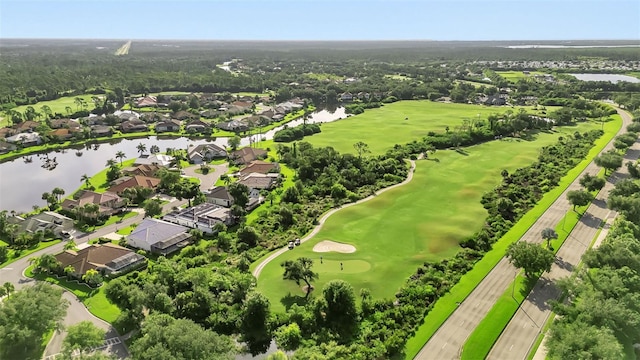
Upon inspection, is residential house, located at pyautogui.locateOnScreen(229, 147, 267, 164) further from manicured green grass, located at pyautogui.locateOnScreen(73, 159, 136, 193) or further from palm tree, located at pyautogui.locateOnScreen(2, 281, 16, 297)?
palm tree, located at pyautogui.locateOnScreen(2, 281, 16, 297)

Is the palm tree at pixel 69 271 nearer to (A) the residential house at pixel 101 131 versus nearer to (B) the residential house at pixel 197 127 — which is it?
(B) the residential house at pixel 197 127

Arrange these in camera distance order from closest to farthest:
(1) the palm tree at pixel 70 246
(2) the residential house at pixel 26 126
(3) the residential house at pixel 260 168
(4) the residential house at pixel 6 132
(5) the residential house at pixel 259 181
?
(1) the palm tree at pixel 70 246 → (5) the residential house at pixel 259 181 → (3) the residential house at pixel 260 168 → (4) the residential house at pixel 6 132 → (2) the residential house at pixel 26 126

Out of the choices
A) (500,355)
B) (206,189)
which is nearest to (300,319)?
(500,355)

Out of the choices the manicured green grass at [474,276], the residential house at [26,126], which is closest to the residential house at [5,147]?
the residential house at [26,126]

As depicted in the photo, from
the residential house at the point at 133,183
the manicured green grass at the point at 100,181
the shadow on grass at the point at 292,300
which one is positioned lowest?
the manicured green grass at the point at 100,181

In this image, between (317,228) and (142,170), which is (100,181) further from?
(317,228)

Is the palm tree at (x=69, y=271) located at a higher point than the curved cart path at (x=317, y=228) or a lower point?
higher

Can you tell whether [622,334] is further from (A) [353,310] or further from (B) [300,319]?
(B) [300,319]
